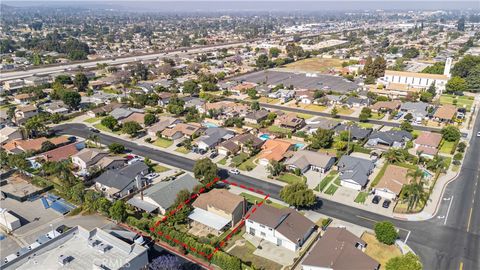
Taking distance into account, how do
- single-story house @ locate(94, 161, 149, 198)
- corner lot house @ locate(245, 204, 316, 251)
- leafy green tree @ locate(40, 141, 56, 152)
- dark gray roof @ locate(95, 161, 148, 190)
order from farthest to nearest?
leafy green tree @ locate(40, 141, 56, 152)
dark gray roof @ locate(95, 161, 148, 190)
single-story house @ locate(94, 161, 149, 198)
corner lot house @ locate(245, 204, 316, 251)

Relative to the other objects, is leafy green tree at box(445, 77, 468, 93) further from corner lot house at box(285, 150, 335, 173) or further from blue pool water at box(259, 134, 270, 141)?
blue pool water at box(259, 134, 270, 141)

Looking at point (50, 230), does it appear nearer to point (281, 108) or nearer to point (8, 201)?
point (8, 201)

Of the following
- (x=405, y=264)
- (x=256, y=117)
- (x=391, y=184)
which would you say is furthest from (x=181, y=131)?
(x=405, y=264)

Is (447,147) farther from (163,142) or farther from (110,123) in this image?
(110,123)

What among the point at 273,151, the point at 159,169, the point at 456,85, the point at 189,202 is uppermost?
the point at 456,85

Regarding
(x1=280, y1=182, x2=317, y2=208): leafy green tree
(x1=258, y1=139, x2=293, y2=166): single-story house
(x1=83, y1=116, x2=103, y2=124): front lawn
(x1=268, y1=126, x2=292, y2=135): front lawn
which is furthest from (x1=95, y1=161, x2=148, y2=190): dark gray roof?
(x1=83, y1=116, x2=103, y2=124): front lawn

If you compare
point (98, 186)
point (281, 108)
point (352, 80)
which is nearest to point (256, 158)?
point (98, 186)
